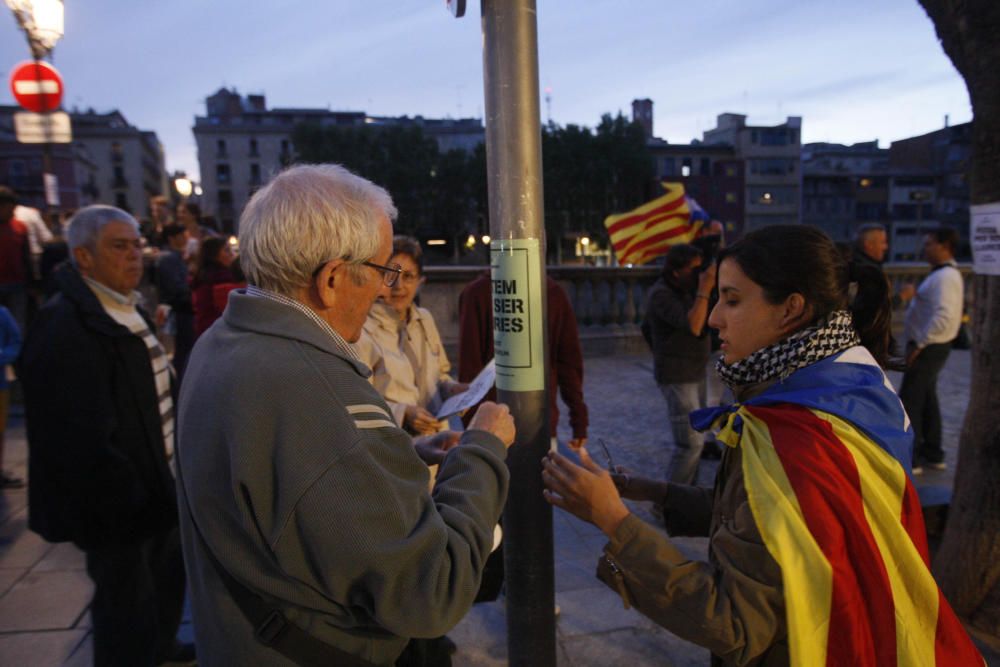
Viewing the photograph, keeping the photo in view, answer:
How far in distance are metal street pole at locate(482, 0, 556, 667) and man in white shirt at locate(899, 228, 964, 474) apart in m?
4.38

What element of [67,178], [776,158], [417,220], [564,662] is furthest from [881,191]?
[67,178]

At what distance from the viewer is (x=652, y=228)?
8508 mm

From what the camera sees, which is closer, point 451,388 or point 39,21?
point 451,388

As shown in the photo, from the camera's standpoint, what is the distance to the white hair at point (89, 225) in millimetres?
2715

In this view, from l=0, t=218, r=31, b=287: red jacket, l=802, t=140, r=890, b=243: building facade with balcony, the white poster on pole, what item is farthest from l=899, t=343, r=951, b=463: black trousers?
l=802, t=140, r=890, b=243: building facade with balcony

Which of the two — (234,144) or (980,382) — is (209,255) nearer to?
(980,382)

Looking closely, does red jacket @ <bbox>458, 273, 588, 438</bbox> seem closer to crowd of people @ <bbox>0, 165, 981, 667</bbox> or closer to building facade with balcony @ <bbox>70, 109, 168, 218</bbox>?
crowd of people @ <bbox>0, 165, 981, 667</bbox>

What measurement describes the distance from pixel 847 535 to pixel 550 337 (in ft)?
7.73

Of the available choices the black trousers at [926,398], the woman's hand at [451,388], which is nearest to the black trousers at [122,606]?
the woman's hand at [451,388]

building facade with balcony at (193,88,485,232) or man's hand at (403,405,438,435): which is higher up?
building facade with balcony at (193,88,485,232)

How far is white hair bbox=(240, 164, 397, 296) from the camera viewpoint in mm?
1379

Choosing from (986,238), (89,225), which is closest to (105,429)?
(89,225)

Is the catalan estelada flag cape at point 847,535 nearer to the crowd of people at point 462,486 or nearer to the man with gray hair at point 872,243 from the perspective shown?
the crowd of people at point 462,486

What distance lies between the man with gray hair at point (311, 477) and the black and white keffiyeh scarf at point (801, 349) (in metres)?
0.72
